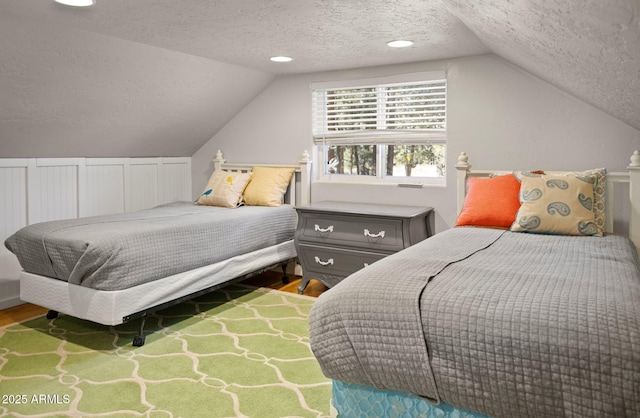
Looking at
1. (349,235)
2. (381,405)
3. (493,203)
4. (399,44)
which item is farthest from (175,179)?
(381,405)

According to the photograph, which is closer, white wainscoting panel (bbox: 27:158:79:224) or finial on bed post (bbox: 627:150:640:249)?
finial on bed post (bbox: 627:150:640:249)

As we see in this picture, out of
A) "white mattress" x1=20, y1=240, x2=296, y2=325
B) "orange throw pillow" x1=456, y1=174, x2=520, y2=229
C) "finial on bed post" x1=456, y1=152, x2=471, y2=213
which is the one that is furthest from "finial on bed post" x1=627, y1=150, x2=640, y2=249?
"white mattress" x1=20, y1=240, x2=296, y2=325

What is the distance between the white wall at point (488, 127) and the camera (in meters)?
3.41

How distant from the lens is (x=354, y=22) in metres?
2.88

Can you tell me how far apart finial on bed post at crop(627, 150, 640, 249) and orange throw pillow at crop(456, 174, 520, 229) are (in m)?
0.65

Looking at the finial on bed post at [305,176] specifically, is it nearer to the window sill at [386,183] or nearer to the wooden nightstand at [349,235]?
the window sill at [386,183]

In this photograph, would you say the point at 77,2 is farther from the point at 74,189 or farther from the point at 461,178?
the point at 461,178

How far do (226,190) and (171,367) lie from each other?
6.53ft

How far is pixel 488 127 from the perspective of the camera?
3791 mm

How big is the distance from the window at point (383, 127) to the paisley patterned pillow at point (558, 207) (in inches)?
42.7

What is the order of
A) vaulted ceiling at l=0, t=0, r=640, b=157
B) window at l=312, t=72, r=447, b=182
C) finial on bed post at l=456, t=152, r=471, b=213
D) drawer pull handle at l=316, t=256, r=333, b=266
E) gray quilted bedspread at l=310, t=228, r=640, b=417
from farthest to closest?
window at l=312, t=72, r=447, b=182, drawer pull handle at l=316, t=256, r=333, b=266, finial on bed post at l=456, t=152, r=471, b=213, vaulted ceiling at l=0, t=0, r=640, b=157, gray quilted bedspread at l=310, t=228, r=640, b=417

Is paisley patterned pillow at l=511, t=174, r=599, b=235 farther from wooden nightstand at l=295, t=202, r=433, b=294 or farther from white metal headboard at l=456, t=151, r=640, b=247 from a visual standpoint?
wooden nightstand at l=295, t=202, r=433, b=294

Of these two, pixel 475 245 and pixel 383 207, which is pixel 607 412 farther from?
pixel 383 207

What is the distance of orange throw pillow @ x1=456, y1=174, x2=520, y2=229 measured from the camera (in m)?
3.18
